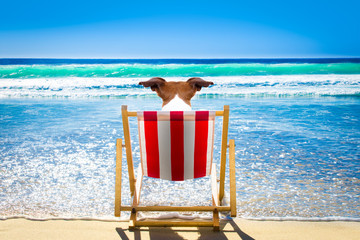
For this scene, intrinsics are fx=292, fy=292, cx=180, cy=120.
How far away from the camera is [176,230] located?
7.38 feet

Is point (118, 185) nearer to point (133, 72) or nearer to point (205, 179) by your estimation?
→ point (205, 179)

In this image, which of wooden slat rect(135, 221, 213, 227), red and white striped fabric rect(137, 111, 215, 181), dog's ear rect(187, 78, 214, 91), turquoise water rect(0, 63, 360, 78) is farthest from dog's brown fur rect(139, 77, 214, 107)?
turquoise water rect(0, 63, 360, 78)

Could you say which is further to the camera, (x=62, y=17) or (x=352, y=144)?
(x=62, y=17)

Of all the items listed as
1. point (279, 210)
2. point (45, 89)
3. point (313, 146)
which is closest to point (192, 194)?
point (279, 210)

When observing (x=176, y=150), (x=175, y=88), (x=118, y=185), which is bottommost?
(x=118, y=185)

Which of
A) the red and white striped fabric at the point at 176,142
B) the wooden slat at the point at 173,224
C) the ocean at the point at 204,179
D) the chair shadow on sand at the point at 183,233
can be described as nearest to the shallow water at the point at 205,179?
the ocean at the point at 204,179

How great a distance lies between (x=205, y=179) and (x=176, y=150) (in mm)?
1207

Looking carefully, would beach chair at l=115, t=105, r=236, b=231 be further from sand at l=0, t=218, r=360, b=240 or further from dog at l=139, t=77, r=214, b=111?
dog at l=139, t=77, r=214, b=111

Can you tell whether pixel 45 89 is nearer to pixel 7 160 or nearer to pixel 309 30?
pixel 7 160

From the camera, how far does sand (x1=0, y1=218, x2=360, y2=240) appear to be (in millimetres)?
2146

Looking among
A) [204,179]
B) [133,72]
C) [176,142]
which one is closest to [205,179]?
[204,179]

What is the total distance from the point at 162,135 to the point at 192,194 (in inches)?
39.9

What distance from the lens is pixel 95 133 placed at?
5281mm

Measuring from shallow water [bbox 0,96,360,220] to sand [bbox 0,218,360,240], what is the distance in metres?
0.12
